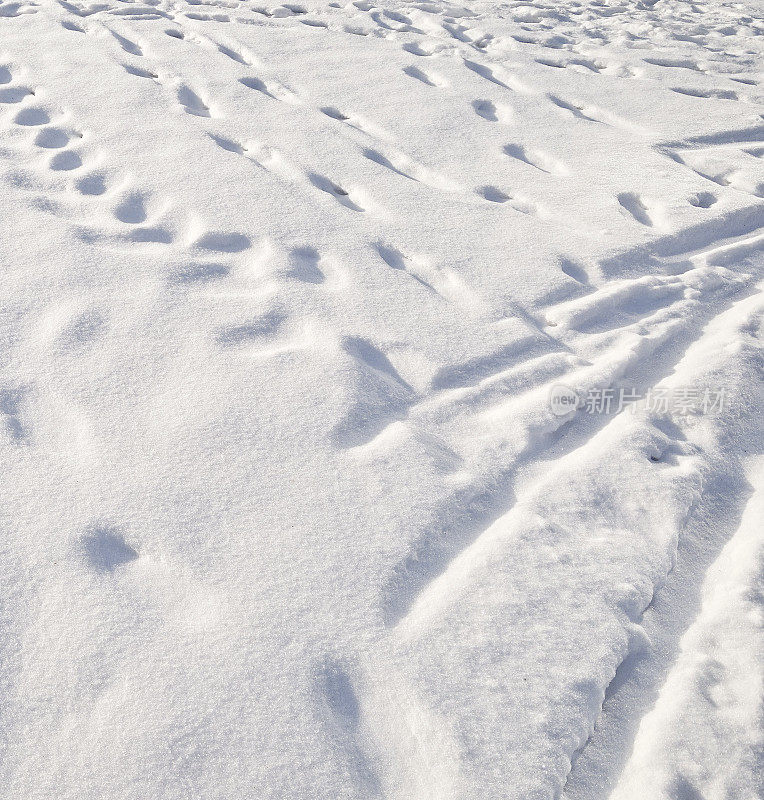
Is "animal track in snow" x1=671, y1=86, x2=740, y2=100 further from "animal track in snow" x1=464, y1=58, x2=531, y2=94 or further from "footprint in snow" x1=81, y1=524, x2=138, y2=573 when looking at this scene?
"footprint in snow" x1=81, y1=524, x2=138, y2=573

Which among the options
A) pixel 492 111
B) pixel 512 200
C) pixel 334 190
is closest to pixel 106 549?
pixel 334 190

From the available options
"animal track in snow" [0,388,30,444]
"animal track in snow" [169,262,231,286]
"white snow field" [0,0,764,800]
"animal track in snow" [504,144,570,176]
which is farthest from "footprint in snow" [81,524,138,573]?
"animal track in snow" [504,144,570,176]

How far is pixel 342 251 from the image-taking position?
204cm

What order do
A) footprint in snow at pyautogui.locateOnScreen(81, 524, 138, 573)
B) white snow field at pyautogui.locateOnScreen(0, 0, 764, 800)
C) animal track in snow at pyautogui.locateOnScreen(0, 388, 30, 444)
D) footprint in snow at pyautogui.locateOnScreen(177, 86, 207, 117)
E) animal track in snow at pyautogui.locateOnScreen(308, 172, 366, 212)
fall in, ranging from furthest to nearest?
footprint in snow at pyautogui.locateOnScreen(177, 86, 207, 117) → animal track in snow at pyautogui.locateOnScreen(308, 172, 366, 212) → animal track in snow at pyautogui.locateOnScreen(0, 388, 30, 444) → footprint in snow at pyautogui.locateOnScreen(81, 524, 138, 573) → white snow field at pyautogui.locateOnScreen(0, 0, 764, 800)

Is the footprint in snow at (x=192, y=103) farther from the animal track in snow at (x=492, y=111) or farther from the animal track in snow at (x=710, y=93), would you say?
the animal track in snow at (x=710, y=93)

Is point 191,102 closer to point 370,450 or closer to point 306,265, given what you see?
point 306,265

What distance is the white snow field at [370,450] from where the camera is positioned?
1046 millimetres

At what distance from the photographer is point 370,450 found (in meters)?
1.47

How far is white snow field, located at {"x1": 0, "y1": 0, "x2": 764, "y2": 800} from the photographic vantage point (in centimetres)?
105

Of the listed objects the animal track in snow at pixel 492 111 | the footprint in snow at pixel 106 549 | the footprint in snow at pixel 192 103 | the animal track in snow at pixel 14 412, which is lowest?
the footprint in snow at pixel 106 549

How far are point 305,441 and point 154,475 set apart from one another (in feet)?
0.97

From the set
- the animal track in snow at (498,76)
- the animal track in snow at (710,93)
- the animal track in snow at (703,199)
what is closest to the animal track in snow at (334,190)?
the animal track in snow at (703,199)

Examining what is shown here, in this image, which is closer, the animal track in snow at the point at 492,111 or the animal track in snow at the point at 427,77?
the animal track in snow at the point at 492,111

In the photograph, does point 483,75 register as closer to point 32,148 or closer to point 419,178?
point 419,178
